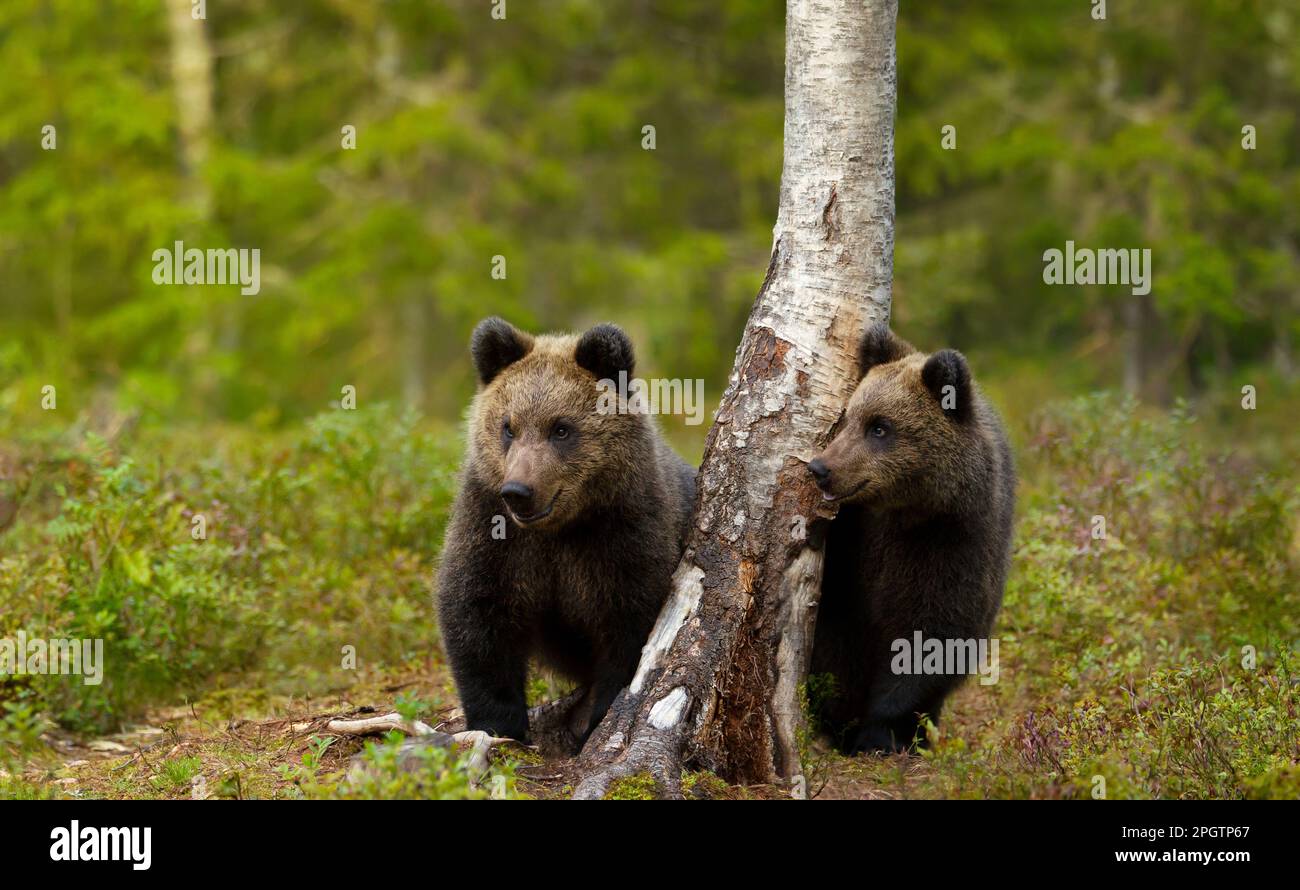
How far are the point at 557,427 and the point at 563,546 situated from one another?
57 centimetres

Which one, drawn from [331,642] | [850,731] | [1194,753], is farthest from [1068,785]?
[331,642]

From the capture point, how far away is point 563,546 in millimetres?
6391

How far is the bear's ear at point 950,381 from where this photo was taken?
666cm

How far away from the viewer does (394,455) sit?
33.0 ft

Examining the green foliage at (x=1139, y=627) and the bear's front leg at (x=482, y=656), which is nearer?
the green foliage at (x=1139, y=627)

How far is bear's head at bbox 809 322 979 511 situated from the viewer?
6555mm

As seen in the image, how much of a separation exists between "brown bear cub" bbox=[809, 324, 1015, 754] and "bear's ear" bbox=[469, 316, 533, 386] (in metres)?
1.64
